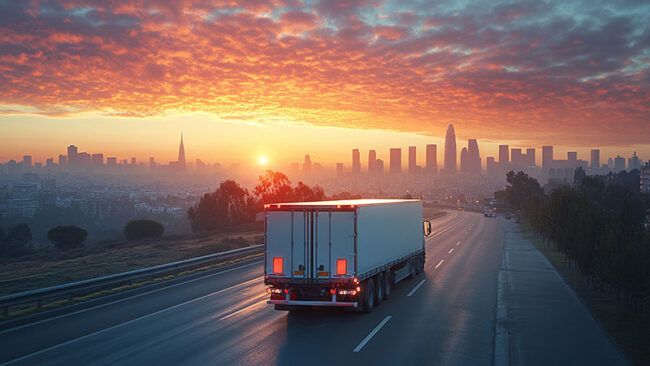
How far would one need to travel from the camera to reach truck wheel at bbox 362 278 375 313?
17172mm

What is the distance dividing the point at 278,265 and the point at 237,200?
5733 centimetres

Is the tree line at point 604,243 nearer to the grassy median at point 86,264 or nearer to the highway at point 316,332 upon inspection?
the highway at point 316,332

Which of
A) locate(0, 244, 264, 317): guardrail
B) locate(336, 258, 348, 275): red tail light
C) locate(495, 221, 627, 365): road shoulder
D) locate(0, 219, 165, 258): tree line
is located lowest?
locate(0, 219, 165, 258): tree line

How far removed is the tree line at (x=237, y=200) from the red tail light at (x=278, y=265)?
1912 inches

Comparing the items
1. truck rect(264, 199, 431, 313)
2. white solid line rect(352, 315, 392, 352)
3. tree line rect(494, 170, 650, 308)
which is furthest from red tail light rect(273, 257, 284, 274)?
tree line rect(494, 170, 650, 308)

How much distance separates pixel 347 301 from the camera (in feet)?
53.2

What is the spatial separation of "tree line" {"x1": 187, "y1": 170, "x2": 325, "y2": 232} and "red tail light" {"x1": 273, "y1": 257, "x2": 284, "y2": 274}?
48576 mm

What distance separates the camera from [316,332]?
581 inches

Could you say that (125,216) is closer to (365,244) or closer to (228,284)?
(228,284)

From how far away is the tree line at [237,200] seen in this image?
230ft

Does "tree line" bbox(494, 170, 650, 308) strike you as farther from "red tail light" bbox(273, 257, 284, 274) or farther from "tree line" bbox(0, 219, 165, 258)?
"tree line" bbox(0, 219, 165, 258)

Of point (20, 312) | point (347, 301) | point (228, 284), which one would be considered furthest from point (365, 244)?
point (20, 312)

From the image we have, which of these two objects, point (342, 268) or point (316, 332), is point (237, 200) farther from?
point (316, 332)

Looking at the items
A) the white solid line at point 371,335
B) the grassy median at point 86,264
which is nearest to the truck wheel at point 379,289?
the white solid line at point 371,335
